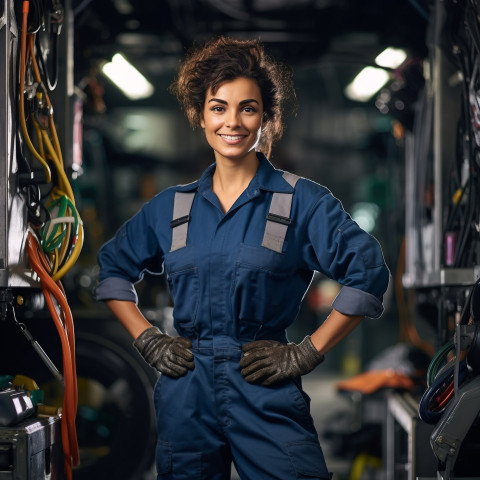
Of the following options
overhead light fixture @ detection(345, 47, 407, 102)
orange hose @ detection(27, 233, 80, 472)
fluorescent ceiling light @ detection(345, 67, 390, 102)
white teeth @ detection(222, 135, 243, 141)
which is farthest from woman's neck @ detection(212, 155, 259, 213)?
fluorescent ceiling light @ detection(345, 67, 390, 102)

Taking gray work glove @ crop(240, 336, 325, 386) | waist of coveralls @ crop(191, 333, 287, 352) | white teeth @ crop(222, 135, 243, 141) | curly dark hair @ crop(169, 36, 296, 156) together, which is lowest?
gray work glove @ crop(240, 336, 325, 386)

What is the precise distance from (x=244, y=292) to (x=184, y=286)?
0.26m

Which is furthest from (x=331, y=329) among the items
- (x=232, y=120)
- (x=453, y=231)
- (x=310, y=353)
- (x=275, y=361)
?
(x=453, y=231)

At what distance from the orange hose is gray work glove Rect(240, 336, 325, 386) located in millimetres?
830

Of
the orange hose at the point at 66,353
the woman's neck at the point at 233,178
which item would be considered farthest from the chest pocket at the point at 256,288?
the orange hose at the point at 66,353

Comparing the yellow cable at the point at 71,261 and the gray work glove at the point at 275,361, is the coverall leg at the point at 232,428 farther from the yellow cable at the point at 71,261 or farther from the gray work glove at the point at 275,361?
the yellow cable at the point at 71,261

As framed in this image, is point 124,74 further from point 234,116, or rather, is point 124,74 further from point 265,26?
point 234,116

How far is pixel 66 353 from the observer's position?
3.20 m

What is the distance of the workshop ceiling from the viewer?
583 centimetres

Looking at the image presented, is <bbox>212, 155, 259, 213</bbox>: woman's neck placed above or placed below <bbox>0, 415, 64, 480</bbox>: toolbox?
→ above

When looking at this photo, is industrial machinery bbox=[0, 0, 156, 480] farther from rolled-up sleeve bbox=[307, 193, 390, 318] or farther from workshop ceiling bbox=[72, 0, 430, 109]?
workshop ceiling bbox=[72, 0, 430, 109]

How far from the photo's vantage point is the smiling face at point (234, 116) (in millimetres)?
2898

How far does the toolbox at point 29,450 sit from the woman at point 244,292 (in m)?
0.47

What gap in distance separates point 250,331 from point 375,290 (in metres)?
0.48
